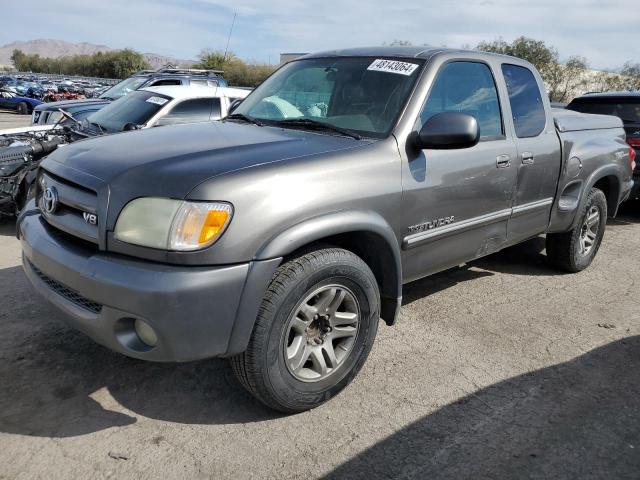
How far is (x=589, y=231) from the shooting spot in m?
5.21

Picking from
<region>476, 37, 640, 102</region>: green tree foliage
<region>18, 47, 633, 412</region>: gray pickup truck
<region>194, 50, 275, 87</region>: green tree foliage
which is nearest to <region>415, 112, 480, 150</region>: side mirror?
<region>18, 47, 633, 412</region>: gray pickup truck

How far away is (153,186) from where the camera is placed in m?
2.38

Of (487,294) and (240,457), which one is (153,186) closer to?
(240,457)

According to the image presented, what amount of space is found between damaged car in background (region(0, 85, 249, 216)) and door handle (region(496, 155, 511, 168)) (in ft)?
9.94

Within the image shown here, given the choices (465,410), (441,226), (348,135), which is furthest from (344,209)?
(465,410)

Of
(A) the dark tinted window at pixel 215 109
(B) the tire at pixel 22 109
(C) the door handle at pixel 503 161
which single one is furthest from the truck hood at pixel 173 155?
(B) the tire at pixel 22 109

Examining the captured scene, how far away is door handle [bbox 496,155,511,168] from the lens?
3688mm

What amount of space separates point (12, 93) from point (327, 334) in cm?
2860

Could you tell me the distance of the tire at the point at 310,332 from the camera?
8.21 ft

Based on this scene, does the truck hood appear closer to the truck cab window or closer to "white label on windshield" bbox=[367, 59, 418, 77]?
"white label on windshield" bbox=[367, 59, 418, 77]

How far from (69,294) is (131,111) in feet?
16.9

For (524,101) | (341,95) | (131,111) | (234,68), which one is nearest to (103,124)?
(131,111)

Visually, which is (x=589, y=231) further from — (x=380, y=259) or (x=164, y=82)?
(x=164, y=82)

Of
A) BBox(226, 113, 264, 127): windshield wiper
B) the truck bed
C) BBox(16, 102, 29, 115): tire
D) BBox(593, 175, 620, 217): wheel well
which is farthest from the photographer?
BBox(16, 102, 29, 115): tire
